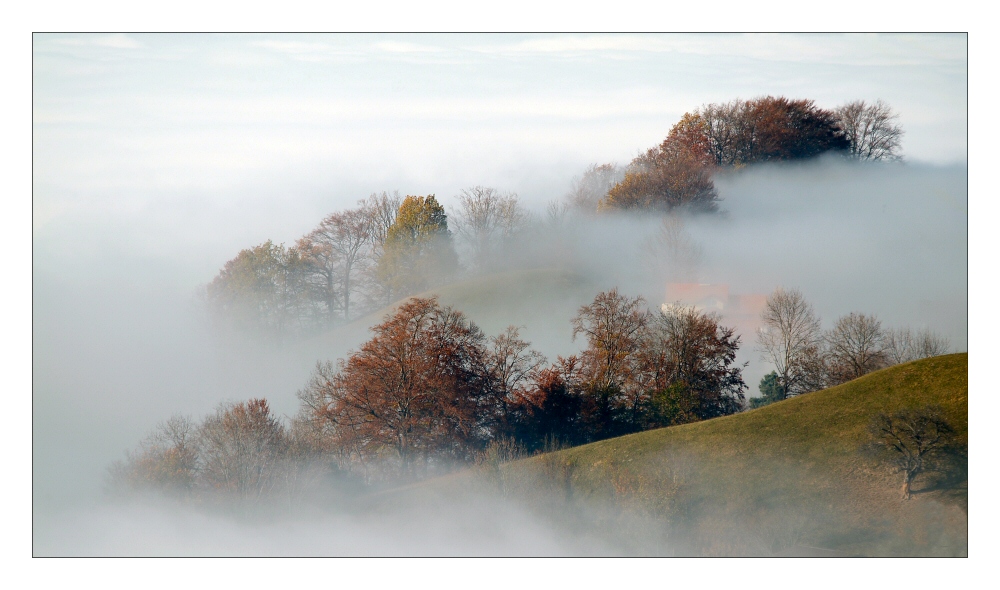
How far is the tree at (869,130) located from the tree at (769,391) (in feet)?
91.6

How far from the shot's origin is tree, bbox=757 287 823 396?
44719 millimetres

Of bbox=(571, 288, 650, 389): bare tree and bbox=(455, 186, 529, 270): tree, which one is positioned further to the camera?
bbox=(455, 186, 529, 270): tree

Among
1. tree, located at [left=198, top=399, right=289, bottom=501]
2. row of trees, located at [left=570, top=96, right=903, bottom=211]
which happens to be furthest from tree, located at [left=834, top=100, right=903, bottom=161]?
tree, located at [left=198, top=399, right=289, bottom=501]

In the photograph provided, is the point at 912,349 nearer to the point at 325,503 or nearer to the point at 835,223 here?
the point at 835,223

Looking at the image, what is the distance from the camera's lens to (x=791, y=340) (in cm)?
4866

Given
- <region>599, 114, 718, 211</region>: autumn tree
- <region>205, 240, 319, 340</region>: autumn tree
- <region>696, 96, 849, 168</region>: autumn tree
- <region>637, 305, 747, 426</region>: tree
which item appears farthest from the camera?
<region>696, 96, 849, 168</region>: autumn tree

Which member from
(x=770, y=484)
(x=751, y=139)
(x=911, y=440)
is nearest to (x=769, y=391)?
(x=770, y=484)

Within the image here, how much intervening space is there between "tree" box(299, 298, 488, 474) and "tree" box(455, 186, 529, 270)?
21.3m

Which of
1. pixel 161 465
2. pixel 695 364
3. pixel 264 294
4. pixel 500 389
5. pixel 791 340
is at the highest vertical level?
pixel 264 294

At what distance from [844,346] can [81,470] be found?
40959 millimetres

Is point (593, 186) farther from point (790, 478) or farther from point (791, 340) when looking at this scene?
point (790, 478)

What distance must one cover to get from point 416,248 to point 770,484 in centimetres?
3871

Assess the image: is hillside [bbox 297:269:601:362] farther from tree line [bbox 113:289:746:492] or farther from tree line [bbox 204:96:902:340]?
tree line [bbox 113:289:746:492]

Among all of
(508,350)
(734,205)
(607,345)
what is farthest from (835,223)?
(508,350)
